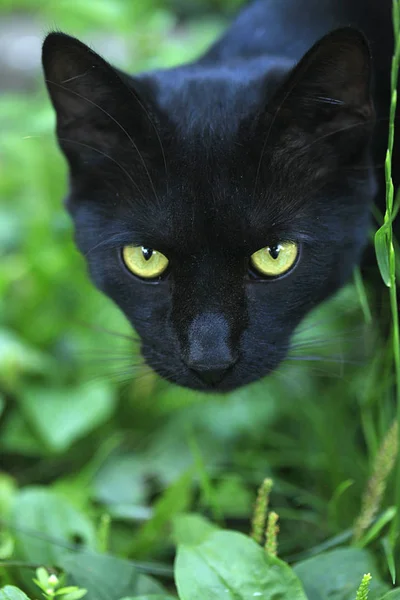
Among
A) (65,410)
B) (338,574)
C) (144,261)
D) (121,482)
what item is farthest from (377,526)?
(65,410)

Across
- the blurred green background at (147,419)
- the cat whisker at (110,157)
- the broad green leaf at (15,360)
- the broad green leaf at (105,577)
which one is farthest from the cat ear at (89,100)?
the broad green leaf at (105,577)

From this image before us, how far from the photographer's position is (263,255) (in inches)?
40.1

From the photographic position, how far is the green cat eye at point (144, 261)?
1.04 metres

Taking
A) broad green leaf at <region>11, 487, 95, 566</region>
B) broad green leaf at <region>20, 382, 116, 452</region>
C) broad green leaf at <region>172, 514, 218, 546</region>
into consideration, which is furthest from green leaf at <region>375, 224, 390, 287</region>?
broad green leaf at <region>20, 382, 116, 452</region>

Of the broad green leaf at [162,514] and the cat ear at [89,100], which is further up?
the cat ear at [89,100]

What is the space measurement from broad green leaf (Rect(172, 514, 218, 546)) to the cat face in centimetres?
29

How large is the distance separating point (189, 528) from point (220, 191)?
23.2 inches

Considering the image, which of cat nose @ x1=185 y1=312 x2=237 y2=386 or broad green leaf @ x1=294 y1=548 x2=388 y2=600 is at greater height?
cat nose @ x1=185 y1=312 x2=237 y2=386

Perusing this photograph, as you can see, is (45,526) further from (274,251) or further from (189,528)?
(274,251)

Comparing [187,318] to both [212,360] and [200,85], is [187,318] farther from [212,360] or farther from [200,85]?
[200,85]

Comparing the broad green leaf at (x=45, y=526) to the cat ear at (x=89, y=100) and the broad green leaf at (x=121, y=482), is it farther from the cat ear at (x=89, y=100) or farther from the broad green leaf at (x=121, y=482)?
the cat ear at (x=89, y=100)

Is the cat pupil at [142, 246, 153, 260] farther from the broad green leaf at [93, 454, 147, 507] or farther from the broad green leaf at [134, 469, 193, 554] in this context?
the broad green leaf at [93, 454, 147, 507]

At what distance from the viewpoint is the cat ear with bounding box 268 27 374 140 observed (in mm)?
939

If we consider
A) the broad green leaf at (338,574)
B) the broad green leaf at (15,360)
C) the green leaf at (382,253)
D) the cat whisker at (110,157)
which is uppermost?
the cat whisker at (110,157)
